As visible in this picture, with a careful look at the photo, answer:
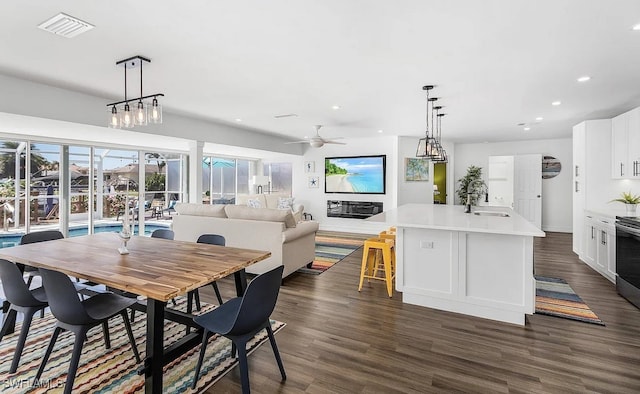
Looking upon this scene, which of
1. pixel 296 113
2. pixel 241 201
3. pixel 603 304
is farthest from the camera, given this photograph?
Answer: pixel 241 201

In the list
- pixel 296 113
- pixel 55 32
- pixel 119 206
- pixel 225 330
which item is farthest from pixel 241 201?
pixel 225 330

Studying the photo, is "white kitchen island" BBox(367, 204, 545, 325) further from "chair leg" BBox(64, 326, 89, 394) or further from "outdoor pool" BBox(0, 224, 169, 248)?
"outdoor pool" BBox(0, 224, 169, 248)

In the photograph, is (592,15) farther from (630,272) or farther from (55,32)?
(55,32)

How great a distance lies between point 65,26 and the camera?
218 centimetres

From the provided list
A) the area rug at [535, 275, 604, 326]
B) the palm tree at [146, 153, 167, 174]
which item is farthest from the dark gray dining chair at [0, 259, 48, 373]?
the palm tree at [146, 153, 167, 174]

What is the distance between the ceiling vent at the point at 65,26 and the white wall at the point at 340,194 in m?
6.29

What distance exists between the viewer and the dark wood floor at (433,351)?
6.61 feet

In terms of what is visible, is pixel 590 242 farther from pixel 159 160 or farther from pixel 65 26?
pixel 159 160

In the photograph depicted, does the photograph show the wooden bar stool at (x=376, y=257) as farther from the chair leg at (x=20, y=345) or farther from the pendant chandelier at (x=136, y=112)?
the chair leg at (x=20, y=345)

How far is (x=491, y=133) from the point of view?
267 inches

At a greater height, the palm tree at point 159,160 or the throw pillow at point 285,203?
the palm tree at point 159,160

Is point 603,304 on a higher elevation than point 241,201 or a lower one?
lower

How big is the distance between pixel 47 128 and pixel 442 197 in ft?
28.8

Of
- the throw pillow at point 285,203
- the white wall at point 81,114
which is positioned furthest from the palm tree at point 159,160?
the throw pillow at point 285,203
